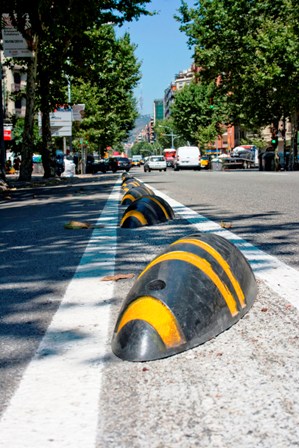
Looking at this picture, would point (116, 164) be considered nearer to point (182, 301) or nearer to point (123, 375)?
point (182, 301)

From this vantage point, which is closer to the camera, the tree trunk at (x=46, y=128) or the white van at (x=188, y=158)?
the tree trunk at (x=46, y=128)

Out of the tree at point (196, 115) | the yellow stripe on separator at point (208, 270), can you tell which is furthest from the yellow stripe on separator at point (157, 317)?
the tree at point (196, 115)

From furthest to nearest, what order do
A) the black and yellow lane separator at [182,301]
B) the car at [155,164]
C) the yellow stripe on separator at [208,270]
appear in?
the car at [155,164] < the yellow stripe on separator at [208,270] < the black and yellow lane separator at [182,301]

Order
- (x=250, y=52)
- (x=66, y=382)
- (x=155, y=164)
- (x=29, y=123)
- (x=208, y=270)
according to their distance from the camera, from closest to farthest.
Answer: (x=66, y=382)
(x=208, y=270)
(x=29, y=123)
(x=250, y=52)
(x=155, y=164)

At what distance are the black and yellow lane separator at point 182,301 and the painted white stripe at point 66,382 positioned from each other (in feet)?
0.53

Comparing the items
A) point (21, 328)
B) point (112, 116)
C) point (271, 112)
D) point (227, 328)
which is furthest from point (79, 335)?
point (112, 116)

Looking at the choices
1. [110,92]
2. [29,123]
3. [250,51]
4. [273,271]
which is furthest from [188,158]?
[273,271]

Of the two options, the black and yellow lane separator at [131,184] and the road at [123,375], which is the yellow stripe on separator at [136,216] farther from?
the black and yellow lane separator at [131,184]

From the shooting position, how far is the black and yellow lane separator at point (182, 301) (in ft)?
8.93

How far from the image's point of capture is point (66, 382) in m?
2.42

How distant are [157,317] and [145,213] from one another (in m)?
4.88

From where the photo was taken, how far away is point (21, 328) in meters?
3.23

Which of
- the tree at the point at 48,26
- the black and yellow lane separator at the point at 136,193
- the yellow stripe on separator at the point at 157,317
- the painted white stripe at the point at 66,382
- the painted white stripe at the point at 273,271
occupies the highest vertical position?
the tree at the point at 48,26

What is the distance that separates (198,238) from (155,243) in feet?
7.72
